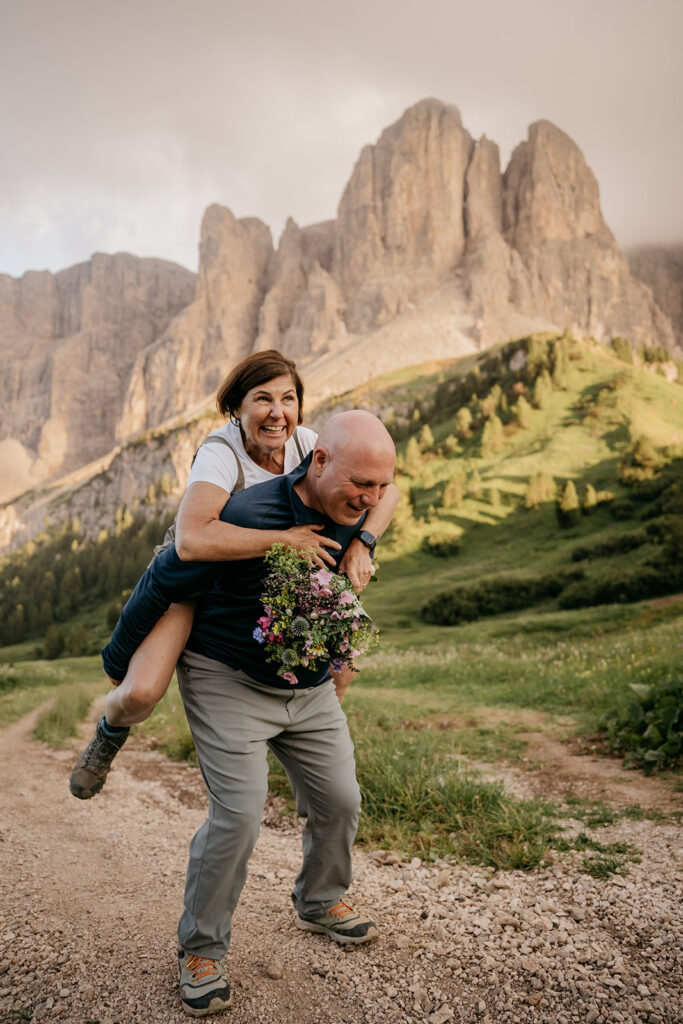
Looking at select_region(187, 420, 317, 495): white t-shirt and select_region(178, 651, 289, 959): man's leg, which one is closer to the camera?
select_region(178, 651, 289, 959): man's leg

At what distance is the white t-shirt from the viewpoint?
11.5 ft

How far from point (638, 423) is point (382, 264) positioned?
4641 inches

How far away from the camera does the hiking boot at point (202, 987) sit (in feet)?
10.1

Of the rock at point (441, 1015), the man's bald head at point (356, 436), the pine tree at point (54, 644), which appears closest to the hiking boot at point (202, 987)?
the rock at point (441, 1015)

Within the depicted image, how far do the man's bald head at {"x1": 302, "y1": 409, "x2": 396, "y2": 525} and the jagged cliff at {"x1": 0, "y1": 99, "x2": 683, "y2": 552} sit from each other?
129m

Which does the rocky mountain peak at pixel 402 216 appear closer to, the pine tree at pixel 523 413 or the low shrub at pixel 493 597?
the pine tree at pixel 523 413

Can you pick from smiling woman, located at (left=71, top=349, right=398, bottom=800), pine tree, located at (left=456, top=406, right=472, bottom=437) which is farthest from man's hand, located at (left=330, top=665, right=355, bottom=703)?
pine tree, located at (left=456, top=406, right=472, bottom=437)

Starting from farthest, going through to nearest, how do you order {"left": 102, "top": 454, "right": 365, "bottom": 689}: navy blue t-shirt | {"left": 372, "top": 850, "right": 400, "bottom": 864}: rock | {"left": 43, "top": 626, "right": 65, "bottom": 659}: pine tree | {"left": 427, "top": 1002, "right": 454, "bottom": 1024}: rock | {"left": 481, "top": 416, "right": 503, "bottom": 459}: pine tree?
{"left": 481, "top": 416, "right": 503, "bottom": 459}: pine tree, {"left": 43, "top": 626, "right": 65, "bottom": 659}: pine tree, {"left": 372, "top": 850, "right": 400, "bottom": 864}: rock, {"left": 102, "top": 454, "right": 365, "bottom": 689}: navy blue t-shirt, {"left": 427, "top": 1002, "right": 454, "bottom": 1024}: rock

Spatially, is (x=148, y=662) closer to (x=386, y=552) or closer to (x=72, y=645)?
(x=386, y=552)

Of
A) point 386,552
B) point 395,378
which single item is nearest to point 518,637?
point 386,552

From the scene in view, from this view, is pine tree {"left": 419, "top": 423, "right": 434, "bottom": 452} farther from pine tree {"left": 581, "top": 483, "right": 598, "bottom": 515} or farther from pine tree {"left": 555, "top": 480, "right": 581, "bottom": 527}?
pine tree {"left": 581, "top": 483, "right": 598, "bottom": 515}

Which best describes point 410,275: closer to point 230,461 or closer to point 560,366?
point 560,366

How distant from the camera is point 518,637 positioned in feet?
75.0

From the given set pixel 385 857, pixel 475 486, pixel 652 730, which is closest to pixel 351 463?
pixel 385 857
